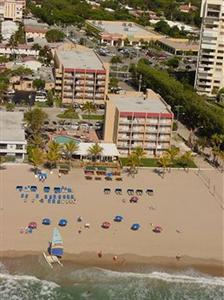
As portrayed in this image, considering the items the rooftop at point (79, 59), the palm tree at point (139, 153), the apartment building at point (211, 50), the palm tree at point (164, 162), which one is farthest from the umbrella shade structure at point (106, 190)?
the apartment building at point (211, 50)

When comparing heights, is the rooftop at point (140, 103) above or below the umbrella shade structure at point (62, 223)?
above

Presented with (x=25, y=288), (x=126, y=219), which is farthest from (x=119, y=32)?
(x=25, y=288)

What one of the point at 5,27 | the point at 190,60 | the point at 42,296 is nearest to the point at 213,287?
the point at 42,296

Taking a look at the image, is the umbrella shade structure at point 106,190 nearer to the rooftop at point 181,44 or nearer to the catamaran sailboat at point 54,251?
the catamaran sailboat at point 54,251

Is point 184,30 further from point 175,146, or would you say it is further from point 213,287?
point 213,287

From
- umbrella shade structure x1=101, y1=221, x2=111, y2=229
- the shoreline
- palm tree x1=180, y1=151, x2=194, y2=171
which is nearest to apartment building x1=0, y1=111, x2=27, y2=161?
umbrella shade structure x1=101, y1=221, x2=111, y2=229

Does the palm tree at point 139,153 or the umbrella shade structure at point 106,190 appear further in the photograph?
the palm tree at point 139,153
